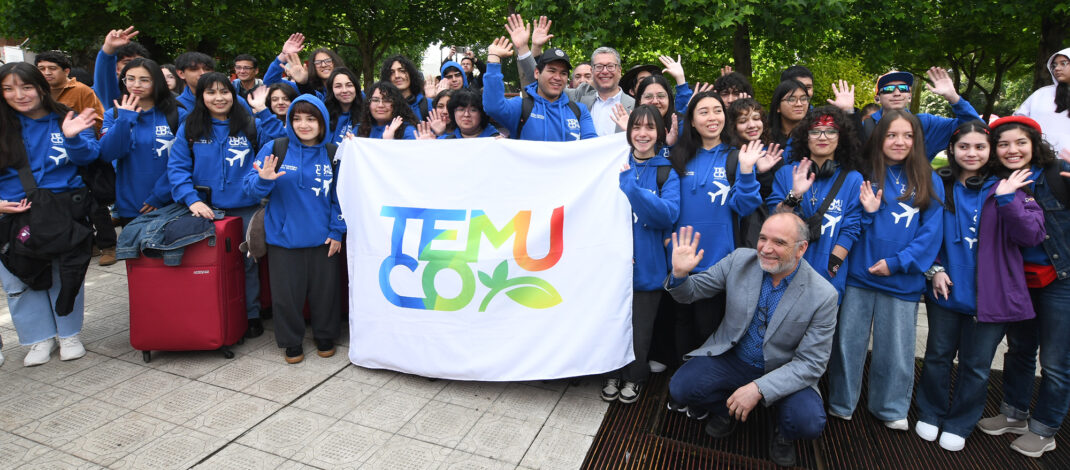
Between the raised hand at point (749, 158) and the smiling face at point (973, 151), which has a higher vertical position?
the smiling face at point (973, 151)

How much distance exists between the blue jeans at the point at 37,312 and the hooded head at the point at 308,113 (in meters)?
1.89

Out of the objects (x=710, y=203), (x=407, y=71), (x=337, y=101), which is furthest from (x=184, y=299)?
(x=710, y=203)

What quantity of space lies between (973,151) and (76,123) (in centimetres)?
558

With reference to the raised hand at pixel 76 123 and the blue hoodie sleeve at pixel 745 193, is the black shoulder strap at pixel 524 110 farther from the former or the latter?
the raised hand at pixel 76 123

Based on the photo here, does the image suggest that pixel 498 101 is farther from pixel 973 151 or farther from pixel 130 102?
pixel 973 151

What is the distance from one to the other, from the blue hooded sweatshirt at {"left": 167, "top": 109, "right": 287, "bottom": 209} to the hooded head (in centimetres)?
27

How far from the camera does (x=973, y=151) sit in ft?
10.9

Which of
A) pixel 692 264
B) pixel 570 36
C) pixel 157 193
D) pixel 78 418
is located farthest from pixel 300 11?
pixel 692 264

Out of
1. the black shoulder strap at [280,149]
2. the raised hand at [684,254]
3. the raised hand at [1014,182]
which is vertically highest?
the raised hand at [1014,182]

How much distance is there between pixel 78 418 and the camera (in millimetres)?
3410

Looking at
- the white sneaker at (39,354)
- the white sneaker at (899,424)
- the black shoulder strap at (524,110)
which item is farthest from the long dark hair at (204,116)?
the white sneaker at (899,424)

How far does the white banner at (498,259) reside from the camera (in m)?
3.66

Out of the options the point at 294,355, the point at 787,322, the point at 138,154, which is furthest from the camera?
the point at 138,154

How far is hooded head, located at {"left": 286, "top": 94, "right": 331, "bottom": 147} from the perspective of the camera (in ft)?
13.5
